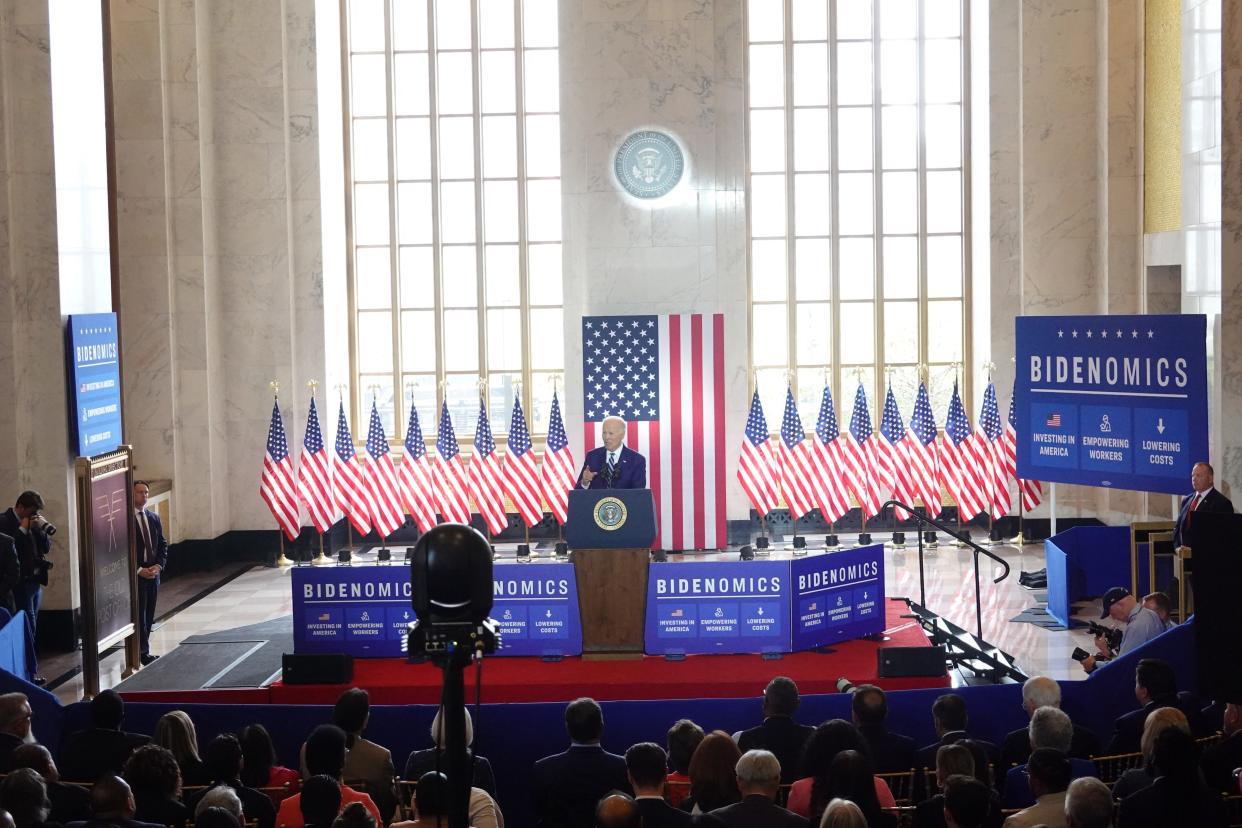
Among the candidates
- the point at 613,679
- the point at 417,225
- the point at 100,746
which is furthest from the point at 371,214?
the point at 100,746

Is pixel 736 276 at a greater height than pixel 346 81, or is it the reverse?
pixel 346 81

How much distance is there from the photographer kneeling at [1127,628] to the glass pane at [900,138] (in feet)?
31.7

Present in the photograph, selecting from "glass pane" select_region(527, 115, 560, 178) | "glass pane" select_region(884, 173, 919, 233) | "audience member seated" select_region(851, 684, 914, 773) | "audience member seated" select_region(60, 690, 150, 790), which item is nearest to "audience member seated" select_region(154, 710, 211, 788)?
"audience member seated" select_region(60, 690, 150, 790)

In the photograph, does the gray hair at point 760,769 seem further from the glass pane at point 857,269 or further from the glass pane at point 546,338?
the glass pane at point 857,269

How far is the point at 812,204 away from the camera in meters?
19.5

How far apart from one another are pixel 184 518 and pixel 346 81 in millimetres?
6048

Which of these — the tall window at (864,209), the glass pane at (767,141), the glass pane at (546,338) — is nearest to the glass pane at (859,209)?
the tall window at (864,209)

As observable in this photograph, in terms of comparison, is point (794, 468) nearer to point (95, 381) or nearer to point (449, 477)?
point (449, 477)

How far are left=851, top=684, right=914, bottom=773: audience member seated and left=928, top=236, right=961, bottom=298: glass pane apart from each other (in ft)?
41.0

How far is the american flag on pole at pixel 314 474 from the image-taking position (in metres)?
18.1

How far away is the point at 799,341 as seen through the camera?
64.0 ft

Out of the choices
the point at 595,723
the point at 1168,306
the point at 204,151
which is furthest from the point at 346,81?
the point at 595,723

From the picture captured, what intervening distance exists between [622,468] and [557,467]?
221 inches

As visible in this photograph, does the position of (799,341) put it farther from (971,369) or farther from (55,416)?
(55,416)
